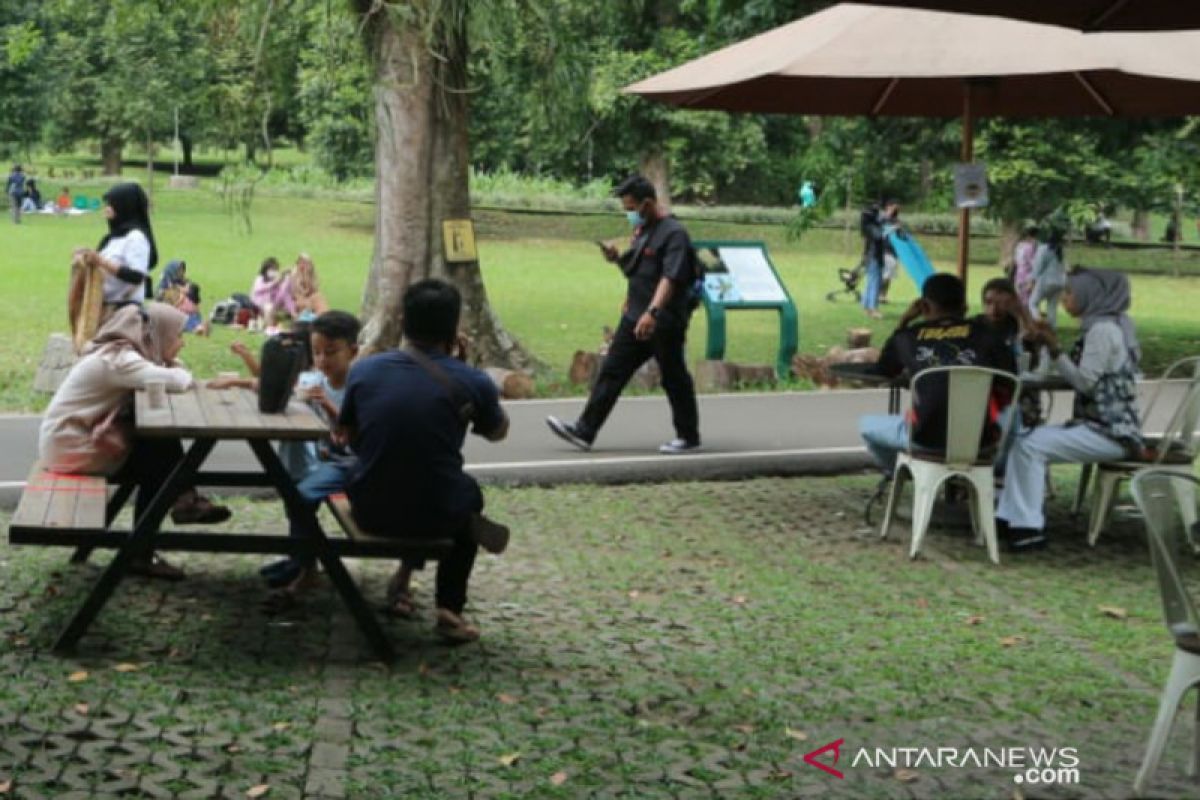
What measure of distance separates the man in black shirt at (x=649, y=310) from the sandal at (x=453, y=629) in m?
4.75

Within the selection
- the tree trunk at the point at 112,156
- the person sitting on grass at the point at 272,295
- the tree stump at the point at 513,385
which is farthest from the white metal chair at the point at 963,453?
the tree trunk at the point at 112,156

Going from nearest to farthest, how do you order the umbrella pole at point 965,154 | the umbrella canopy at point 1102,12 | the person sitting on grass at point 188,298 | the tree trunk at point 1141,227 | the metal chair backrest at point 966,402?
1. the umbrella canopy at point 1102,12
2. the metal chair backrest at point 966,402
3. the umbrella pole at point 965,154
4. the person sitting on grass at point 188,298
5. the tree trunk at point 1141,227

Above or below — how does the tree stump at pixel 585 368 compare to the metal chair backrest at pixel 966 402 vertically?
below

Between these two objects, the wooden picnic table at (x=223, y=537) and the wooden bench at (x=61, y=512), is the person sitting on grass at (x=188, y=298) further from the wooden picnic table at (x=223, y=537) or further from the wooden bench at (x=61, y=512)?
the wooden picnic table at (x=223, y=537)

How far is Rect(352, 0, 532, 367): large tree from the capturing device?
15602 millimetres

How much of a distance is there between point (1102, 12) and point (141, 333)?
3.98 metres

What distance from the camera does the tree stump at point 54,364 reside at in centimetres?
1494

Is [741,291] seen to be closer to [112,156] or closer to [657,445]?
[657,445]


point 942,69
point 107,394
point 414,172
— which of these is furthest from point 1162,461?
point 414,172

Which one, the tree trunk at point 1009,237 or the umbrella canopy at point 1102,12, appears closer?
the umbrella canopy at point 1102,12

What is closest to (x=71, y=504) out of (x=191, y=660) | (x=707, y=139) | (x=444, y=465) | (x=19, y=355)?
(x=191, y=660)

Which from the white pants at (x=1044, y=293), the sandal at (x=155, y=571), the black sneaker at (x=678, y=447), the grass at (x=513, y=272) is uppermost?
the sandal at (x=155, y=571)

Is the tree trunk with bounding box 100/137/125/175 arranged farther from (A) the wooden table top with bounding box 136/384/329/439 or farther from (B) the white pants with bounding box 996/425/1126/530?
(A) the wooden table top with bounding box 136/384/329/439

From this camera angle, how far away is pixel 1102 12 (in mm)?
6395
